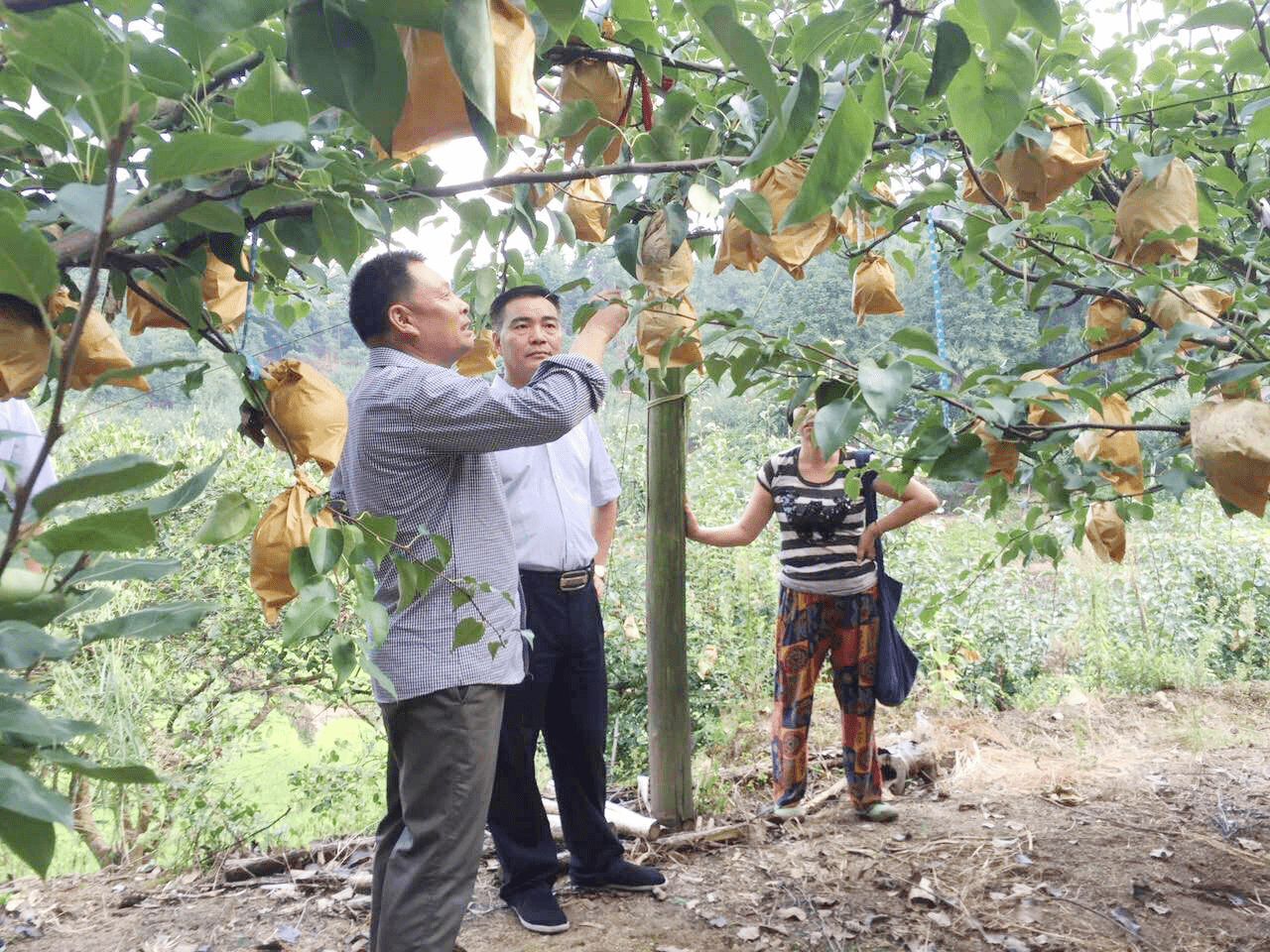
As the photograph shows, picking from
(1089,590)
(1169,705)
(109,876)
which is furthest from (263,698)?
(1089,590)

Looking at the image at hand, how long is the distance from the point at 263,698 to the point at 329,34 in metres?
3.57

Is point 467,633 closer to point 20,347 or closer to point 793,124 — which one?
point 20,347

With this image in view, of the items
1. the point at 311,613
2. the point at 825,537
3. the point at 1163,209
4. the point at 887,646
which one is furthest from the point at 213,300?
the point at 887,646

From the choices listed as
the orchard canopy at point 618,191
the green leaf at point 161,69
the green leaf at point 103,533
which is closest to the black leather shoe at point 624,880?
the orchard canopy at point 618,191

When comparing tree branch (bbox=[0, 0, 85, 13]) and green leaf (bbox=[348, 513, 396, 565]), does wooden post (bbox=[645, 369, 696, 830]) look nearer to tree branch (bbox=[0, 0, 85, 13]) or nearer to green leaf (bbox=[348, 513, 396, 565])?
green leaf (bbox=[348, 513, 396, 565])

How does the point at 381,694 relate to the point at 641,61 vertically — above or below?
below

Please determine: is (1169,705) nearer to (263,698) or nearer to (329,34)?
(263,698)

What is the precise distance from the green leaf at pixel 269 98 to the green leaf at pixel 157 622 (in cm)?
30

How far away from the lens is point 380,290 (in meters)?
1.70

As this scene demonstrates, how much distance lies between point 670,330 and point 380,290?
55 centimetres

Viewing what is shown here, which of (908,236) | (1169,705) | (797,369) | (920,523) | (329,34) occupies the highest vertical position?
(908,236)

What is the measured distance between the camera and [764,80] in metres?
0.43

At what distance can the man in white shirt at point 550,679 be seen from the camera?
2174 millimetres

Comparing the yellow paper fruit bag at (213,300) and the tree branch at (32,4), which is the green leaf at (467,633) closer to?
the yellow paper fruit bag at (213,300)
